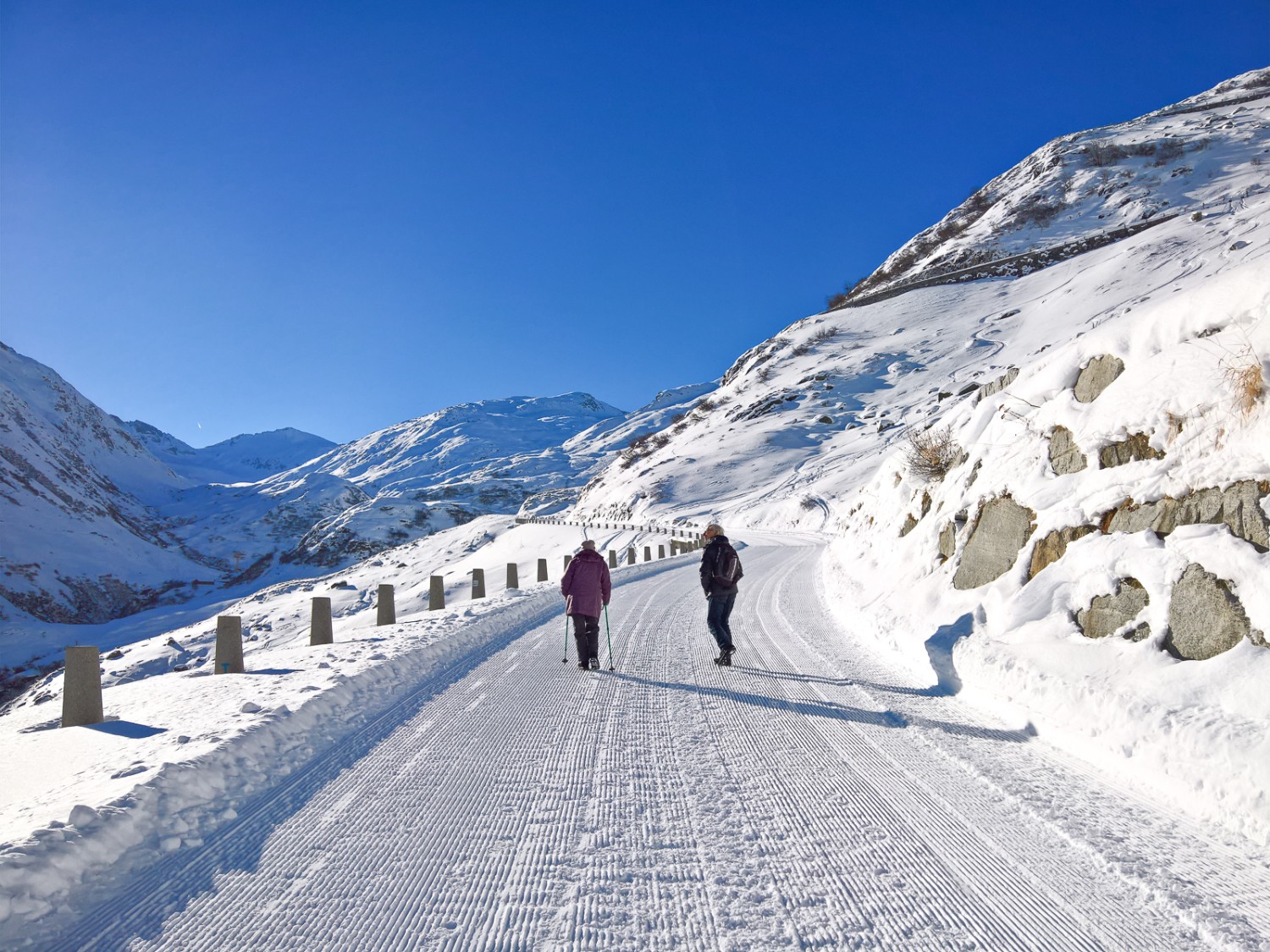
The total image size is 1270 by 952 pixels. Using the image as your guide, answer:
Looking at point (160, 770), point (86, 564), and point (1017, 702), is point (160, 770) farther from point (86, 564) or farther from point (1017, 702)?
point (86, 564)

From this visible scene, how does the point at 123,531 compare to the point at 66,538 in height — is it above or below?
above

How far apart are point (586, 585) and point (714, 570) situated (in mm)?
1604

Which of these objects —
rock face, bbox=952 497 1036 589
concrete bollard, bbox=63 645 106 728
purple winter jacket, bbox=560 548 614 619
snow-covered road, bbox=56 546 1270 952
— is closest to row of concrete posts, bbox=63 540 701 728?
concrete bollard, bbox=63 645 106 728

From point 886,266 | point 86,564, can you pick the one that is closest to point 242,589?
point 86,564

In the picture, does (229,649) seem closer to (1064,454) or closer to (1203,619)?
(1203,619)

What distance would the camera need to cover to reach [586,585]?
8.16m

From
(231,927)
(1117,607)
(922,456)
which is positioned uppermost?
(922,456)

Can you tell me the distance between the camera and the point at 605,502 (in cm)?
6059

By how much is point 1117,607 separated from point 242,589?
221ft

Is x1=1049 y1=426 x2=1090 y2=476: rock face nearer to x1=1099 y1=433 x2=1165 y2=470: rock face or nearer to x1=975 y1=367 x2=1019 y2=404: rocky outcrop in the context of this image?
x1=1099 y1=433 x2=1165 y2=470: rock face

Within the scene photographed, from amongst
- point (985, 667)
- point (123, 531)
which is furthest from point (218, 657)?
point (123, 531)

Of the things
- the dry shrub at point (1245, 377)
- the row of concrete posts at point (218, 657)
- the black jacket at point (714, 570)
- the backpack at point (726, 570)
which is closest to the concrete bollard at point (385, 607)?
the row of concrete posts at point (218, 657)

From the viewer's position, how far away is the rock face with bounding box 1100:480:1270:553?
4.51 metres

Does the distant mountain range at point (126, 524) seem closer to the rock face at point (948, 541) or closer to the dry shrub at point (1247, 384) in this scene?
the rock face at point (948, 541)
